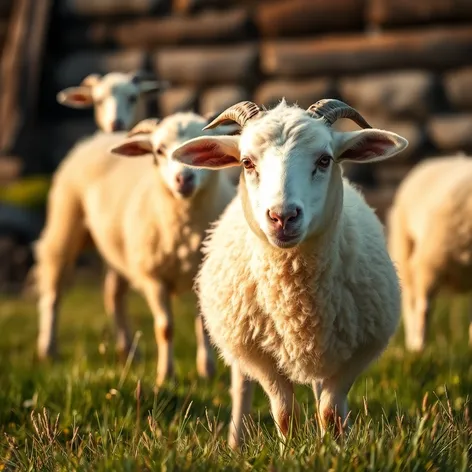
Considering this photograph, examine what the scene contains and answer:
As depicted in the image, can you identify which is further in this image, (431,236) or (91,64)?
(91,64)

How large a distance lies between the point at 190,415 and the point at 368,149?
143cm

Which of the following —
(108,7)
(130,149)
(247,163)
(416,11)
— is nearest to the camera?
(247,163)

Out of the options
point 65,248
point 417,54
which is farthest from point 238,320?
point 417,54

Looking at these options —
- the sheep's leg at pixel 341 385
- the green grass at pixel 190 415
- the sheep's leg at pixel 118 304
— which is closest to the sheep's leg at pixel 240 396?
the green grass at pixel 190 415

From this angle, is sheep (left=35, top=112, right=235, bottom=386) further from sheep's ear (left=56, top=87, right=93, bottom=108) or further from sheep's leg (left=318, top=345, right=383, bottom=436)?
Result: sheep's leg (left=318, top=345, right=383, bottom=436)

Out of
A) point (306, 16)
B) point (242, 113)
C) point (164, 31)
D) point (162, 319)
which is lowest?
point (162, 319)

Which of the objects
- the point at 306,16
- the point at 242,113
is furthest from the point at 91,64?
the point at 242,113

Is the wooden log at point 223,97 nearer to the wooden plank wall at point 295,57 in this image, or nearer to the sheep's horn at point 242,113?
the wooden plank wall at point 295,57

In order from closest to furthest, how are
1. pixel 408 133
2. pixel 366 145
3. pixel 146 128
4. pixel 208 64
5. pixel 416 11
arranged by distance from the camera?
pixel 366 145
pixel 146 128
pixel 416 11
pixel 408 133
pixel 208 64

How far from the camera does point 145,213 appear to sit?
19.9ft

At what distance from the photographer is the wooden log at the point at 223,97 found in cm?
1031

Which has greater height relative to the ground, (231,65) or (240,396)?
(231,65)

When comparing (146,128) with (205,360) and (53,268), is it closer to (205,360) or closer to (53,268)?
(205,360)

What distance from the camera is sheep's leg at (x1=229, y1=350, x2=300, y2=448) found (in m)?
4.07
